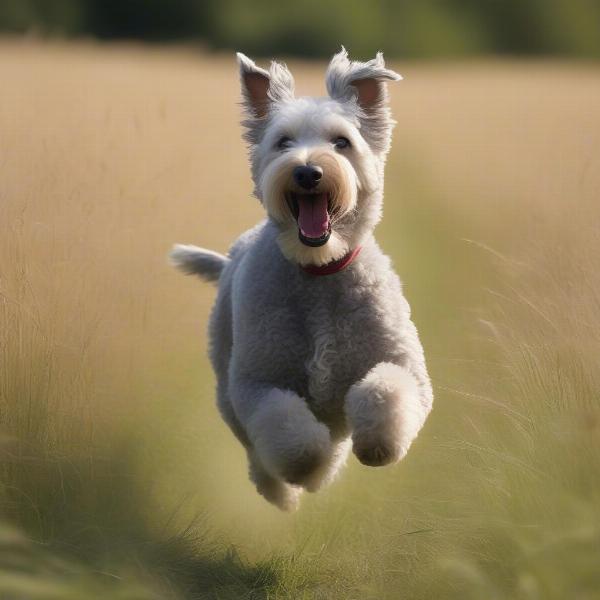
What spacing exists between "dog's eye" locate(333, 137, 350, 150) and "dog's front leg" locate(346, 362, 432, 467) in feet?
3.38

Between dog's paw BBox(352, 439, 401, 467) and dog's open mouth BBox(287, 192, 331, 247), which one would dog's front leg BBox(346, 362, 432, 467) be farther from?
dog's open mouth BBox(287, 192, 331, 247)

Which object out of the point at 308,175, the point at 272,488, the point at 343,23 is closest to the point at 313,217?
the point at 308,175

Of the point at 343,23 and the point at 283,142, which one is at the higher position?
the point at 283,142

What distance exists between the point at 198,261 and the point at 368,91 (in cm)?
205

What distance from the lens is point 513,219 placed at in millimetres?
9648

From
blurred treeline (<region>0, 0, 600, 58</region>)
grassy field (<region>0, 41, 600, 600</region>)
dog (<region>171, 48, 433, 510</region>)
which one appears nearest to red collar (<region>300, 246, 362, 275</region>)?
dog (<region>171, 48, 433, 510</region>)

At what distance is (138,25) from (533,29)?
15.9 metres

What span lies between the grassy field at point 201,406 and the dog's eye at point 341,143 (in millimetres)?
1271

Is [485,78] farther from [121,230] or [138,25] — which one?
[138,25]

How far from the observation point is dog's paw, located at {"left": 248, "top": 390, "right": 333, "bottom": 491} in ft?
16.2

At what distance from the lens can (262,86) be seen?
5699 millimetres

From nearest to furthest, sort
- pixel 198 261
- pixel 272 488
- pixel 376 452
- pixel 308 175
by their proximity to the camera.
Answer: pixel 376 452, pixel 308 175, pixel 272 488, pixel 198 261

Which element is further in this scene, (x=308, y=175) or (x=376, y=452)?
(x=308, y=175)

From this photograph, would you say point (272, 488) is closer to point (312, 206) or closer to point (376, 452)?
point (376, 452)
